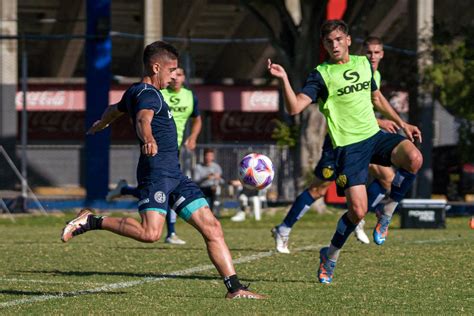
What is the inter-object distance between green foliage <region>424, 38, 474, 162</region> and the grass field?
14.9 meters

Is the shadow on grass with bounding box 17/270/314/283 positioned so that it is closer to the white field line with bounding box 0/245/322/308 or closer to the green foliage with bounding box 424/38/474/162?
the white field line with bounding box 0/245/322/308

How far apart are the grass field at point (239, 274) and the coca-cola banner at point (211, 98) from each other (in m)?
28.0

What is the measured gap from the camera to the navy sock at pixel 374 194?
12.2 meters

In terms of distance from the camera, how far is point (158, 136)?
331 inches

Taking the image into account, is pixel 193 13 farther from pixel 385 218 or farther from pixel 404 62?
pixel 385 218

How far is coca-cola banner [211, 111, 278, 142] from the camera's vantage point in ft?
148

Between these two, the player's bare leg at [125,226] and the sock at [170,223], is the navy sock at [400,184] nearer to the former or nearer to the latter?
the player's bare leg at [125,226]

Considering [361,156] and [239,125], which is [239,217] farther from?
[239,125]

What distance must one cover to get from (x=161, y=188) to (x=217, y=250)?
1.92 ft

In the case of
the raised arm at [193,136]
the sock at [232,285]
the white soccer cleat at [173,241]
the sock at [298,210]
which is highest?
the raised arm at [193,136]

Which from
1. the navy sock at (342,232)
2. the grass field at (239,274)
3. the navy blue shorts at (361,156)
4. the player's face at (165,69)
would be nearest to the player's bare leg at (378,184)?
the grass field at (239,274)

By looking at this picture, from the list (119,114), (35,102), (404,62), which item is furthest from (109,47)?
(119,114)

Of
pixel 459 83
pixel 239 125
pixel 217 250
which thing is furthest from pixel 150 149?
pixel 239 125

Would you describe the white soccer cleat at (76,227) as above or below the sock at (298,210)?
above
